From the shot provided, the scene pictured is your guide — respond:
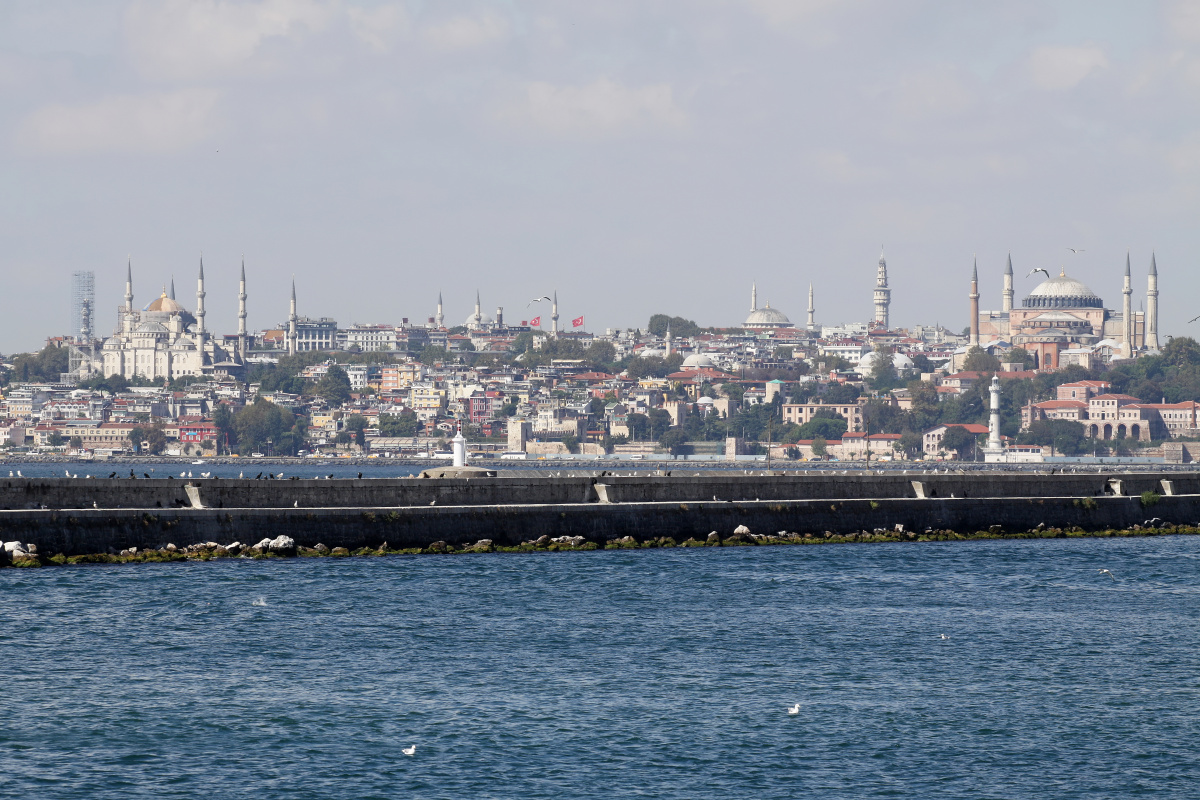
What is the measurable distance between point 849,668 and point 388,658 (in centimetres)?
593

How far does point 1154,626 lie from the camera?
27375mm

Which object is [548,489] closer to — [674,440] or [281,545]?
[281,545]

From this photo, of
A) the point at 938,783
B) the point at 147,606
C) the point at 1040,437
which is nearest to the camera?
the point at 938,783

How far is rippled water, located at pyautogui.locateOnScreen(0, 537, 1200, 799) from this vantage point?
59.8 ft

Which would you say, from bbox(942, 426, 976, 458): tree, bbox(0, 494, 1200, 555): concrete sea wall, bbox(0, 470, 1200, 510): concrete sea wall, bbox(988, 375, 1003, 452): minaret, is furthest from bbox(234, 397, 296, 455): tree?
bbox(0, 494, 1200, 555): concrete sea wall

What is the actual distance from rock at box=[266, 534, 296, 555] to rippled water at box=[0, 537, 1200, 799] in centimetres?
28

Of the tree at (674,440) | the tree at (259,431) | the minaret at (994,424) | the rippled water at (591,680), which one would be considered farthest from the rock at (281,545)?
the tree at (259,431)

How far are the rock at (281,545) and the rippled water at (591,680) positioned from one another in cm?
28

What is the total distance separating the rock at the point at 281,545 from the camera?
102ft

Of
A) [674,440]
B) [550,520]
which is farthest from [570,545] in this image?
[674,440]

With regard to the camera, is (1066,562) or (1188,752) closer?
(1188,752)

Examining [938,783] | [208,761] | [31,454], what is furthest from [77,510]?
[31,454]

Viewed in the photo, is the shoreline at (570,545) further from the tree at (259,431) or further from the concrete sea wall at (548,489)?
the tree at (259,431)

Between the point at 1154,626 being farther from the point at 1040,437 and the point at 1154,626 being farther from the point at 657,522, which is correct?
the point at 1040,437
